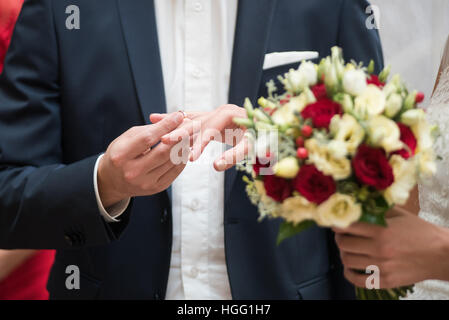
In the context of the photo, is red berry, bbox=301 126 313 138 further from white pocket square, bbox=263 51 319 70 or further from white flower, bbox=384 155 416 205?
white pocket square, bbox=263 51 319 70

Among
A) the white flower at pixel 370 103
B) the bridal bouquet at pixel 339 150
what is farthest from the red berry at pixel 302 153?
the white flower at pixel 370 103

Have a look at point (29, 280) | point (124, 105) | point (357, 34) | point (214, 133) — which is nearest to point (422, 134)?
point (214, 133)

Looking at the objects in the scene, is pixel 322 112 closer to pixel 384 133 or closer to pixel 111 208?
pixel 384 133

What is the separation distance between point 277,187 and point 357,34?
0.58 m

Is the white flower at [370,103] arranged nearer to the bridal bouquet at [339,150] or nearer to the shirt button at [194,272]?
the bridal bouquet at [339,150]

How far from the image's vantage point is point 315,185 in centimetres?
76

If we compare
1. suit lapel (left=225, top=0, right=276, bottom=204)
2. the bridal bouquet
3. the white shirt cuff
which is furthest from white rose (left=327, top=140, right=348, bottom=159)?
the white shirt cuff

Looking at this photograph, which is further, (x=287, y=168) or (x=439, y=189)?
(x=439, y=189)

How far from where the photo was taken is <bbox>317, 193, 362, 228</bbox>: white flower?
0.76 m

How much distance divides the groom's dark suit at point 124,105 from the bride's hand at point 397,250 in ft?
0.99

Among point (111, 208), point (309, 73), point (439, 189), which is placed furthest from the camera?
point (439, 189)

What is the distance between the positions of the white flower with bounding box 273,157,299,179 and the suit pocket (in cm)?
54
